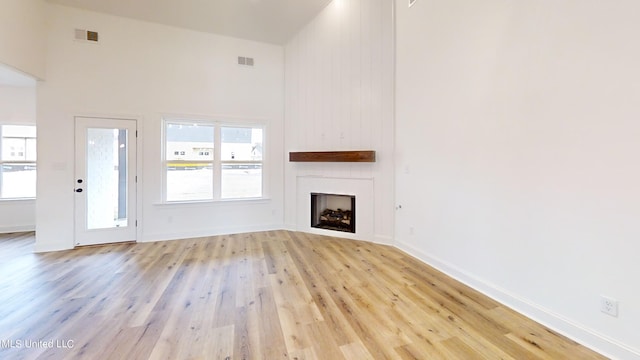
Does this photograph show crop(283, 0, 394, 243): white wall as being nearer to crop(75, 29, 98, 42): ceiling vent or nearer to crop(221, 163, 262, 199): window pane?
crop(221, 163, 262, 199): window pane

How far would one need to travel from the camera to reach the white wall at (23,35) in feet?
10.6

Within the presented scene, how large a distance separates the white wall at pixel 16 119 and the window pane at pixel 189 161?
3.09m

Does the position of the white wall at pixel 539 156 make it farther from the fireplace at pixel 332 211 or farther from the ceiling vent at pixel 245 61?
the ceiling vent at pixel 245 61

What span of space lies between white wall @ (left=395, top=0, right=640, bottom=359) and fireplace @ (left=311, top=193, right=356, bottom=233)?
5.62 ft

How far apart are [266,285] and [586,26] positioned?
3557 millimetres

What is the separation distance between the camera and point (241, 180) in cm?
532

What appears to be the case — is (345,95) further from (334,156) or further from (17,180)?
(17,180)

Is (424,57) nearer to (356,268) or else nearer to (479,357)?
(356,268)

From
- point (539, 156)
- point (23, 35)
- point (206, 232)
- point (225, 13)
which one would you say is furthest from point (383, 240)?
point (23, 35)

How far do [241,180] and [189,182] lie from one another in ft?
3.12

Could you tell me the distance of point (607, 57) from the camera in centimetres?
181

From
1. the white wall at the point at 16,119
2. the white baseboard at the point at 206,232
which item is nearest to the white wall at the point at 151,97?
the white baseboard at the point at 206,232

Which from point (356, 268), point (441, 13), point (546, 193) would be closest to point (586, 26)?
point (546, 193)

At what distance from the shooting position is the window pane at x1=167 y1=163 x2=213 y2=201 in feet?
15.9
